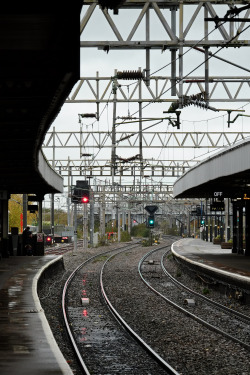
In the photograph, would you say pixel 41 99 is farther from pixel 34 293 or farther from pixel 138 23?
pixel 34 293

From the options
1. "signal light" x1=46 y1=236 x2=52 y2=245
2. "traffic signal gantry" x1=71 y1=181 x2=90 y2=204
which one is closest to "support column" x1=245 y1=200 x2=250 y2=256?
"traffic signal gantry" x1=71 y1=181 x2=90 y2=204

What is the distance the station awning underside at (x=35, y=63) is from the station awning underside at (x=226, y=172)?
7680 millimetres

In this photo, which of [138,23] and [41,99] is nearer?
[41,99]

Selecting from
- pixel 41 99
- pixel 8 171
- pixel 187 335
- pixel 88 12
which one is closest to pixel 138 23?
pixel 88 12

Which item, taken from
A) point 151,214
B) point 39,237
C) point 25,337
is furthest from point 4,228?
point 25,337

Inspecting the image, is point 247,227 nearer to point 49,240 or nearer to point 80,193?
point 80,193

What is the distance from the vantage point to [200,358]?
11836 millimetres

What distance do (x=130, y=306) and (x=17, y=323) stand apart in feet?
22.1

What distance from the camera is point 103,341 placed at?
1377 cm

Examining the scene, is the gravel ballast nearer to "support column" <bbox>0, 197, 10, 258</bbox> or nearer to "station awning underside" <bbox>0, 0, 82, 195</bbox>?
"station awning underside" <bbox>0, 0, 82, 195</bbox>

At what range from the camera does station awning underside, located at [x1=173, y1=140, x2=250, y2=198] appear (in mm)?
22203

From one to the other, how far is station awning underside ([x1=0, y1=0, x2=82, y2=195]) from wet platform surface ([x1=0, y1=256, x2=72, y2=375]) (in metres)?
3.97

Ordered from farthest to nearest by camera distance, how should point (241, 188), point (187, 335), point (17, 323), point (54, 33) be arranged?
point (241, 188) → point (187, 335) → point (17, 323) → point (54, 33)

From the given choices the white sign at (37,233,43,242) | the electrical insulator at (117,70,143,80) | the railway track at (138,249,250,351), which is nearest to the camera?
the railway track at (138,249,250,351)
